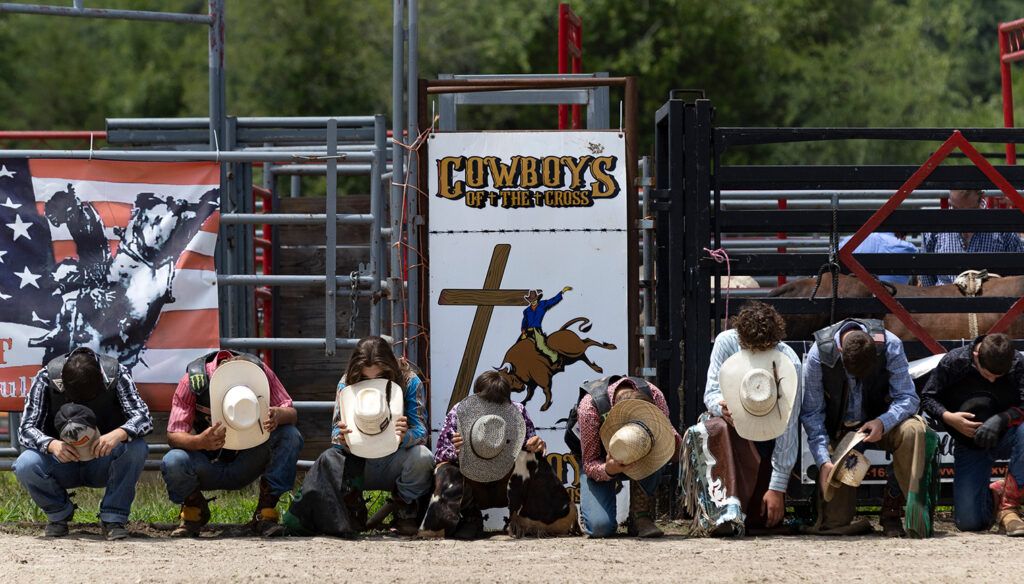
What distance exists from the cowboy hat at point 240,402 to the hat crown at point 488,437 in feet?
3.97

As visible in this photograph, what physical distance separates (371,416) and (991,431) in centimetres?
349

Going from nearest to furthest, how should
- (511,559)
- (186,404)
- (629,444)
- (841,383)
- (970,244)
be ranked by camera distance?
(511,559) < (629,444) < (841,383) < (186,404) < (970,244)

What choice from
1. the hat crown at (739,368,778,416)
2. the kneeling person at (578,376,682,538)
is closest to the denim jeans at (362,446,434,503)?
the kneeling person at (578,376,682,538)

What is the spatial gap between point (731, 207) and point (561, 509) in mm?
4561

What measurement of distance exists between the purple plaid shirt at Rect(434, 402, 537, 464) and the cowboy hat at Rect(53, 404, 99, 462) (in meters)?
1.92

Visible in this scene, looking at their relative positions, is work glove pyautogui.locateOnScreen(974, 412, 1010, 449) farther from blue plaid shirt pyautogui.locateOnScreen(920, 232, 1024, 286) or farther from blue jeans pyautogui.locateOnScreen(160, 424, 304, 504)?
blue jeans pyautogui.locateOnScreen(160, 424, 304, 504)

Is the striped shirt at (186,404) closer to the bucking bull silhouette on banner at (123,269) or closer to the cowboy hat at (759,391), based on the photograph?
the bucking bull silhouette on banner at (123,269)

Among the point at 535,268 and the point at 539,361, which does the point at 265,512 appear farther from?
the point at 535,268

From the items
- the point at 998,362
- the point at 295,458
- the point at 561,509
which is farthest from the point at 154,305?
the point at 998,362

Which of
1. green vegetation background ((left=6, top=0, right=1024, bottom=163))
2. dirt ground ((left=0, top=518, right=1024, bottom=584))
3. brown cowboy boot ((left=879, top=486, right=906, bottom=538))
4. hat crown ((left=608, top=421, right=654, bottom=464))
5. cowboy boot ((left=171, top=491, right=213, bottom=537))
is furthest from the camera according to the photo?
green vegetation background ((left=6, top=0, right=1024, bottom=163))

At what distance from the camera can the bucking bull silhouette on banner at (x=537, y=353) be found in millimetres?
8516

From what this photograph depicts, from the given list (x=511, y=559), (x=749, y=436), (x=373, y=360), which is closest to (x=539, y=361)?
(x=373, y=360)

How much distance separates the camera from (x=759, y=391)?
7.89 m

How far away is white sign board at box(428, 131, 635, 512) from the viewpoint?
854cm
